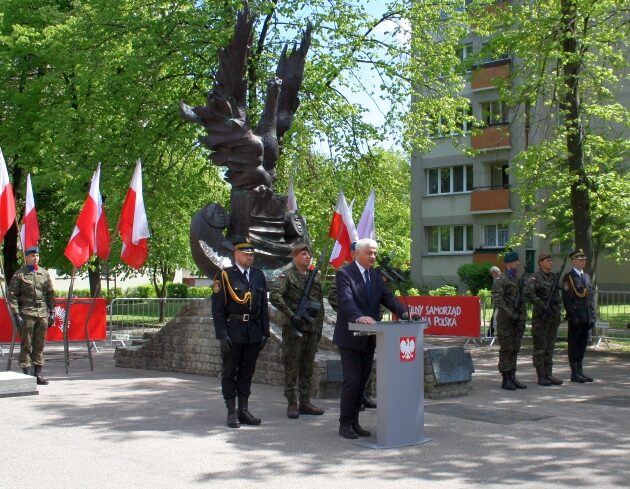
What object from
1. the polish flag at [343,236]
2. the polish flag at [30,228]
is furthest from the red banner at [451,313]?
the polish flag at [30,228]

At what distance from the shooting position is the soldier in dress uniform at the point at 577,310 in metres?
13.3

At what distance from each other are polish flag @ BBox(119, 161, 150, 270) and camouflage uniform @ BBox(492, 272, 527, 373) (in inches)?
242

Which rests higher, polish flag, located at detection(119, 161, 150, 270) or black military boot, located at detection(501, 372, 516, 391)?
polish flag, located at detection(119, 161, 150, 270)

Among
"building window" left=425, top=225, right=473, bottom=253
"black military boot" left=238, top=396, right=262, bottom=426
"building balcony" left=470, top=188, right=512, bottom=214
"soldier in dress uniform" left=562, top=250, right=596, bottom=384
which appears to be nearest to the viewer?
"black military boot" left=238, top=396, right=262, bottom=426

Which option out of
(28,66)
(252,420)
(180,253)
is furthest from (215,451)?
(180,253)

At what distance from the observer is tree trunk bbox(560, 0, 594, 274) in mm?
18141

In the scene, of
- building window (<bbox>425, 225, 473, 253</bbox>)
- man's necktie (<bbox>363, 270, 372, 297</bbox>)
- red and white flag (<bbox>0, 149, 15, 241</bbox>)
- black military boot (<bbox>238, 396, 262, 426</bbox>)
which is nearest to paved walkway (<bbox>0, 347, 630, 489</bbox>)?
black military boot (<bbox>238, 396, 262, 426</bbox>)

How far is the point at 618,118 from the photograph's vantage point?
21094 mm

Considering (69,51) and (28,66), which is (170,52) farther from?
(28,66)

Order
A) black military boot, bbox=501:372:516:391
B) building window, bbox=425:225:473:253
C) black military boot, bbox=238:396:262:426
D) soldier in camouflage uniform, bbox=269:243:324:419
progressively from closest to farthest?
black military boot, bbox=238:396:262:426
soldier in camouflage uniform, bbox=269:243:324:419
black military boot, bbox=501:372:516:391
building window, bbox=425:225:473:253

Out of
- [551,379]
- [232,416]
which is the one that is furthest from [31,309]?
[551,379]

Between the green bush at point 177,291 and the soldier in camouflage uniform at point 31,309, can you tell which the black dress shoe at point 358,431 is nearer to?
the soldier in camouflage uniform at point 31,309

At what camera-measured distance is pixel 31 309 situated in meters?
12.9

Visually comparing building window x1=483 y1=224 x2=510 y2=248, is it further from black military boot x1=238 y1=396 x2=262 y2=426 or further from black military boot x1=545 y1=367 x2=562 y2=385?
black military boot x1=238 y1=396 x2=262 y2=426
